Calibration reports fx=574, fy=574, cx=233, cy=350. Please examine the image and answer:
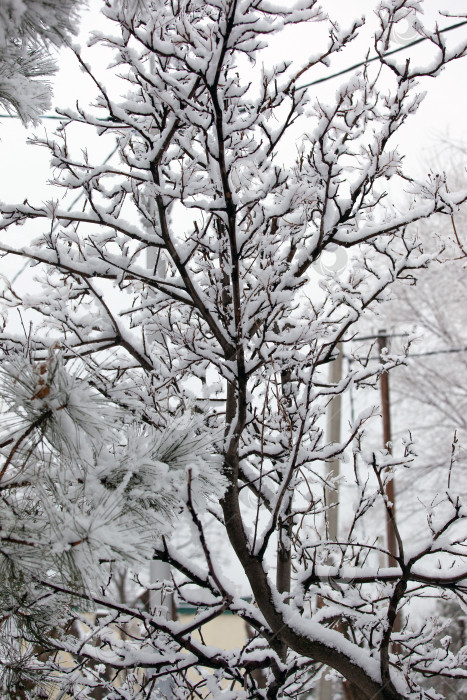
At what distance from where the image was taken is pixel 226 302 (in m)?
3.02

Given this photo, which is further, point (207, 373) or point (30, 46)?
point (207, 373)

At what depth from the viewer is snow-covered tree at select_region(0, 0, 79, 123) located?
1459 millimetres

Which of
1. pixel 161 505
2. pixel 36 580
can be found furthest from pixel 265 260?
pixel 36 580

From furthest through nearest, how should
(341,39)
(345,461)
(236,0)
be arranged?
(345,461), (341,39), (236,0)

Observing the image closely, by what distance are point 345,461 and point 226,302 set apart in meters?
1.06

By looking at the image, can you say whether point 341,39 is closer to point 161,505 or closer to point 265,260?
point 265,260

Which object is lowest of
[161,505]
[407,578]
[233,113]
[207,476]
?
[161,505]

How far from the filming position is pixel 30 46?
1707mm

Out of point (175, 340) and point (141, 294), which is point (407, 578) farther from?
point (141, 294)

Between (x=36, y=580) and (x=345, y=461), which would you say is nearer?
(x=36, y=580)

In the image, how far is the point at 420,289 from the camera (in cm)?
1355

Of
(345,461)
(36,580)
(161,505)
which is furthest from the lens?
(345,461)

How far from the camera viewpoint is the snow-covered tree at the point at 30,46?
1.46 m

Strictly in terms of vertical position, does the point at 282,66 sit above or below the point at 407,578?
above
